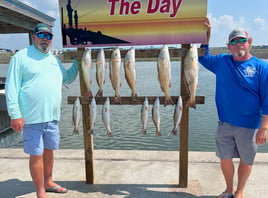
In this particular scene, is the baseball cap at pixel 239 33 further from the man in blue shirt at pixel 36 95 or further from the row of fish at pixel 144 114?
the man in blue shirt at pixel 36 95

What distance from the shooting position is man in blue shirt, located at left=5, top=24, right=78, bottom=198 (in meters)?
2.73

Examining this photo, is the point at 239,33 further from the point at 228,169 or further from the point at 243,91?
the point at 228,169

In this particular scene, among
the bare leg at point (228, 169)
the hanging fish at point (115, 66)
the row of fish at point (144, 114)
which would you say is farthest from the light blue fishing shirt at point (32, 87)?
the bare leg at point (228, 169)

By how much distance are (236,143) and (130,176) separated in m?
1.69

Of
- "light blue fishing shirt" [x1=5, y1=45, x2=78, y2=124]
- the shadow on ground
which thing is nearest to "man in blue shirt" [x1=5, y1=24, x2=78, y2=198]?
"light blue fishing shirt" [x1=5, y1=45, x2=78, y2=124]

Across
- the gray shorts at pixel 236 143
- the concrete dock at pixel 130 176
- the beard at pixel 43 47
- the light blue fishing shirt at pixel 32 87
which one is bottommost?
the concrete dock at pixel 130 176

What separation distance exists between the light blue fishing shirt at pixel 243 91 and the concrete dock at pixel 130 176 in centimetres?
112

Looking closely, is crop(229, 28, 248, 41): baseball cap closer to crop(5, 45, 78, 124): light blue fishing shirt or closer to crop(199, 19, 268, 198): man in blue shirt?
crop(199, 19, 268, 198): man in blue shirt

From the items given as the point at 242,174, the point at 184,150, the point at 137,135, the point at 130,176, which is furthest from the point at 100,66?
the point at 137,135

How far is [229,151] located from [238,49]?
46.0 inches

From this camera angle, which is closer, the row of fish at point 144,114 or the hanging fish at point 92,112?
the row of fish at point 144,114

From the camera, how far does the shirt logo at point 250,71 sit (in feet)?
8.82

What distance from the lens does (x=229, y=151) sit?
2947 millimetres

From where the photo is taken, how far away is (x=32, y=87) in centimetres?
283
